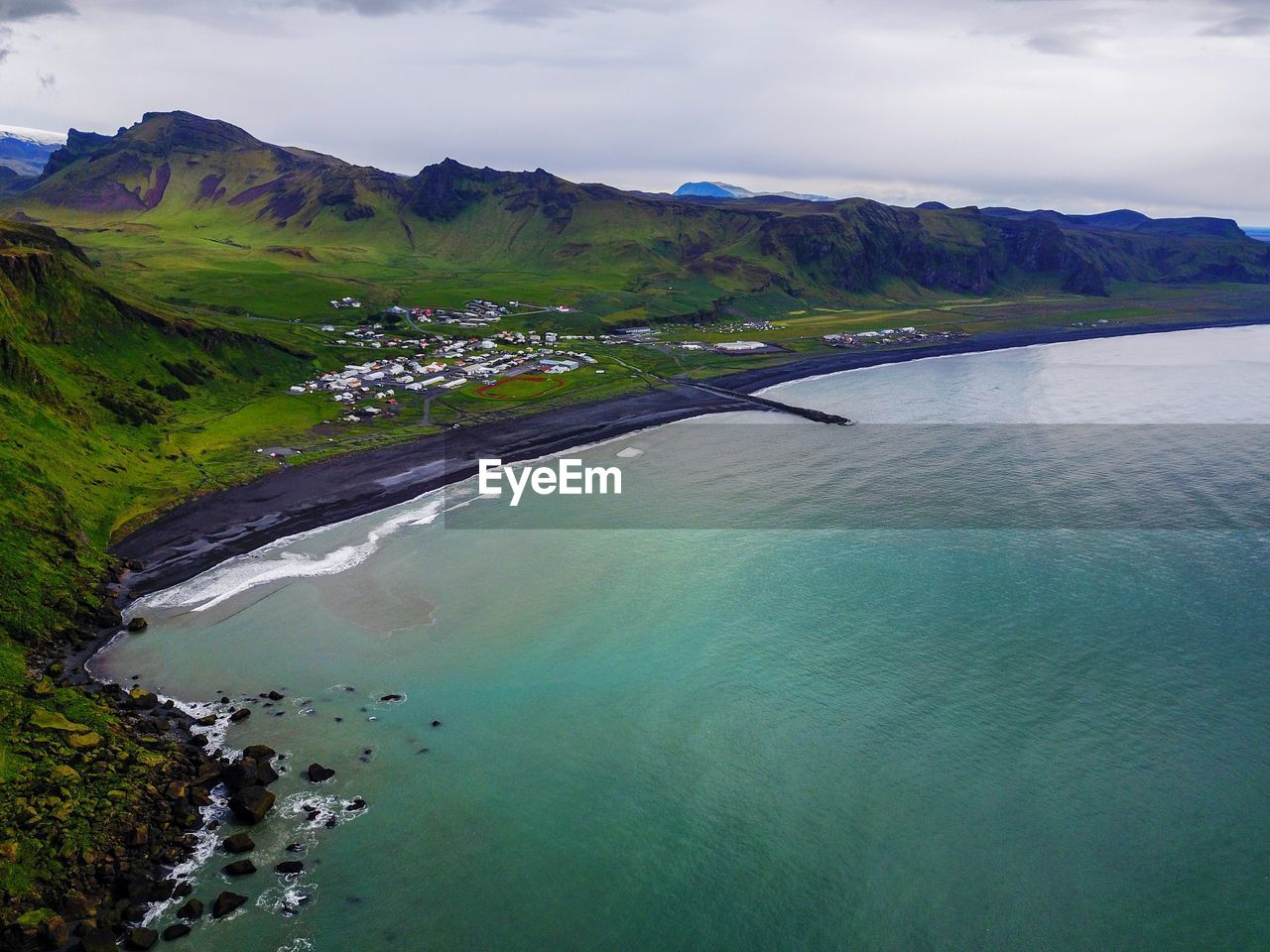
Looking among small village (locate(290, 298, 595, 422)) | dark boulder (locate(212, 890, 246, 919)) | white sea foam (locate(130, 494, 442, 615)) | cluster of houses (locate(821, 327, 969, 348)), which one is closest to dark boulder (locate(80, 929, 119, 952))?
dark boulder (locate(212, 890, 246, 919))

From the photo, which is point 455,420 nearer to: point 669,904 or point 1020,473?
point 1020,473

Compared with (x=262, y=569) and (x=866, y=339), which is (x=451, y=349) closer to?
(x=262, y=569)

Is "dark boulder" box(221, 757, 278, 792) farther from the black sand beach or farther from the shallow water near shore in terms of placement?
the black sand beach

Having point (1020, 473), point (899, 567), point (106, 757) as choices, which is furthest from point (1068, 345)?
point (106, 757)

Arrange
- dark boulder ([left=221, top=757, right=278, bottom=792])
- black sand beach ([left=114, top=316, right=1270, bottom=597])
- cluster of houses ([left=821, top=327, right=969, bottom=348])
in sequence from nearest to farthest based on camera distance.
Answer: dark boulder ([left=221, top=757, right=278, bottom=792]) < black sand beach ([left=114, top=316, right=1270, bottom=597]) < cluster of houses ([left=821, top=327, right=969, bottom=348])

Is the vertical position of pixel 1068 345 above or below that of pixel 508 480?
above

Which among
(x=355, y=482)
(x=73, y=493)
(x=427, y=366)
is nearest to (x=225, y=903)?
(x=73, y=493)

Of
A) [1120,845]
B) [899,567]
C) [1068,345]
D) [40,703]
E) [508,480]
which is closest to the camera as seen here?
[1120,845]
